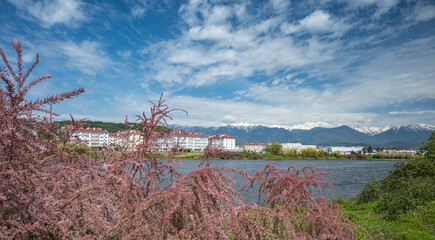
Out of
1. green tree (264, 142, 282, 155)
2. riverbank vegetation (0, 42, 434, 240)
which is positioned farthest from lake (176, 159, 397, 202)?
green tree (264, 142, 282, 155)

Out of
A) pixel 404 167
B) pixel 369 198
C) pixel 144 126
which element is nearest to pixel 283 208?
pixel 144 126

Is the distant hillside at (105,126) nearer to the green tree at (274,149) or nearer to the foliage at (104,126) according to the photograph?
the foliage at (104,126)

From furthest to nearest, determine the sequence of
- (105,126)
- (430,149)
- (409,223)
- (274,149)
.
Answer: (274,149)
(105,126)
(430,149)
(409,223)

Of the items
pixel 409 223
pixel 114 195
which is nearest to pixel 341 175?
pixel 409 223

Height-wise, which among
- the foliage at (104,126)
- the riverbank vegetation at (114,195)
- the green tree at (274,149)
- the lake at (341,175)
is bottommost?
the lake at (341,175)

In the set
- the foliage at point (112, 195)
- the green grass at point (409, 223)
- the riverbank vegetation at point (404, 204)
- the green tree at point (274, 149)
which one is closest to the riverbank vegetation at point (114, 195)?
the foliage at point (112, 195)

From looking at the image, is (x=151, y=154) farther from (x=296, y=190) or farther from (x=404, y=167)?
(x=404, y=167)

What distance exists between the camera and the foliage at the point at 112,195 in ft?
6.51

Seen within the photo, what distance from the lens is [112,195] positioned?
2.94 meters

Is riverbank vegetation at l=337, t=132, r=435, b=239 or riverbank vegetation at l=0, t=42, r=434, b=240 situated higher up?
riverbank vegetation at l=0, t=42, r=434, b=240

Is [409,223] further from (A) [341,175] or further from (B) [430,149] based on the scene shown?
(A) [341,175]

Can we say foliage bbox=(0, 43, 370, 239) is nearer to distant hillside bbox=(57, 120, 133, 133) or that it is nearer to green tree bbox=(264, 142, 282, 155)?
distant hillside bbox=(57, 120, 133, 133)

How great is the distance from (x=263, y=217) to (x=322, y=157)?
13088cm

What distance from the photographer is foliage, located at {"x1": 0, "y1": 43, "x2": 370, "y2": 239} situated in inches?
78.2
